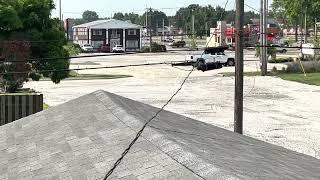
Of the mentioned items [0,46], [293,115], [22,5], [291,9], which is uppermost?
[291,9]

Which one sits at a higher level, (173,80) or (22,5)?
(22,5)

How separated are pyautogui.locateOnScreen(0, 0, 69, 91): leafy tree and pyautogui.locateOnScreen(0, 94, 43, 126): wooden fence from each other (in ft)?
27.9

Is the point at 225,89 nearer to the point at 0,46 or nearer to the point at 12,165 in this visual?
the point at 0,46

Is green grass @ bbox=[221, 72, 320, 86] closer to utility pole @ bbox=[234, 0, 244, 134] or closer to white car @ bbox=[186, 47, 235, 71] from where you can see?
white car @ bbox=[186, 47, 235, 71]

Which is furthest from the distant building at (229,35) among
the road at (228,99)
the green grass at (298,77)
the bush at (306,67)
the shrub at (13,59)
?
the shrub at (13,59)

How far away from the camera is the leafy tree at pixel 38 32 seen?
31297mm

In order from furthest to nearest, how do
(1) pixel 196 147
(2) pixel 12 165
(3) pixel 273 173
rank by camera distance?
(2) pixel 12 165, (1) pixel 196 147, (3) pixel 273 173

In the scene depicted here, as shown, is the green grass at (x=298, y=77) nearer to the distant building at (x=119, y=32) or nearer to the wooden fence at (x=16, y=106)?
the wooden fence at (x=16, y=106)

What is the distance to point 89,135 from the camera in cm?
933

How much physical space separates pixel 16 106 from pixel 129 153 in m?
15.6

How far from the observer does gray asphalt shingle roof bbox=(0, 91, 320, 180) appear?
669 centimetres

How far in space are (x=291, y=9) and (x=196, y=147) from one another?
392 ft

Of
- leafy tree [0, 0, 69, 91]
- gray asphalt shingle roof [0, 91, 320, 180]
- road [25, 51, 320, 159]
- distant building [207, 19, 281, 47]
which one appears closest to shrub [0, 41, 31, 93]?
leafy tree [0, 0, 69, 91]

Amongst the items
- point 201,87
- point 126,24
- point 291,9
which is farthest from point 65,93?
point 291,9
